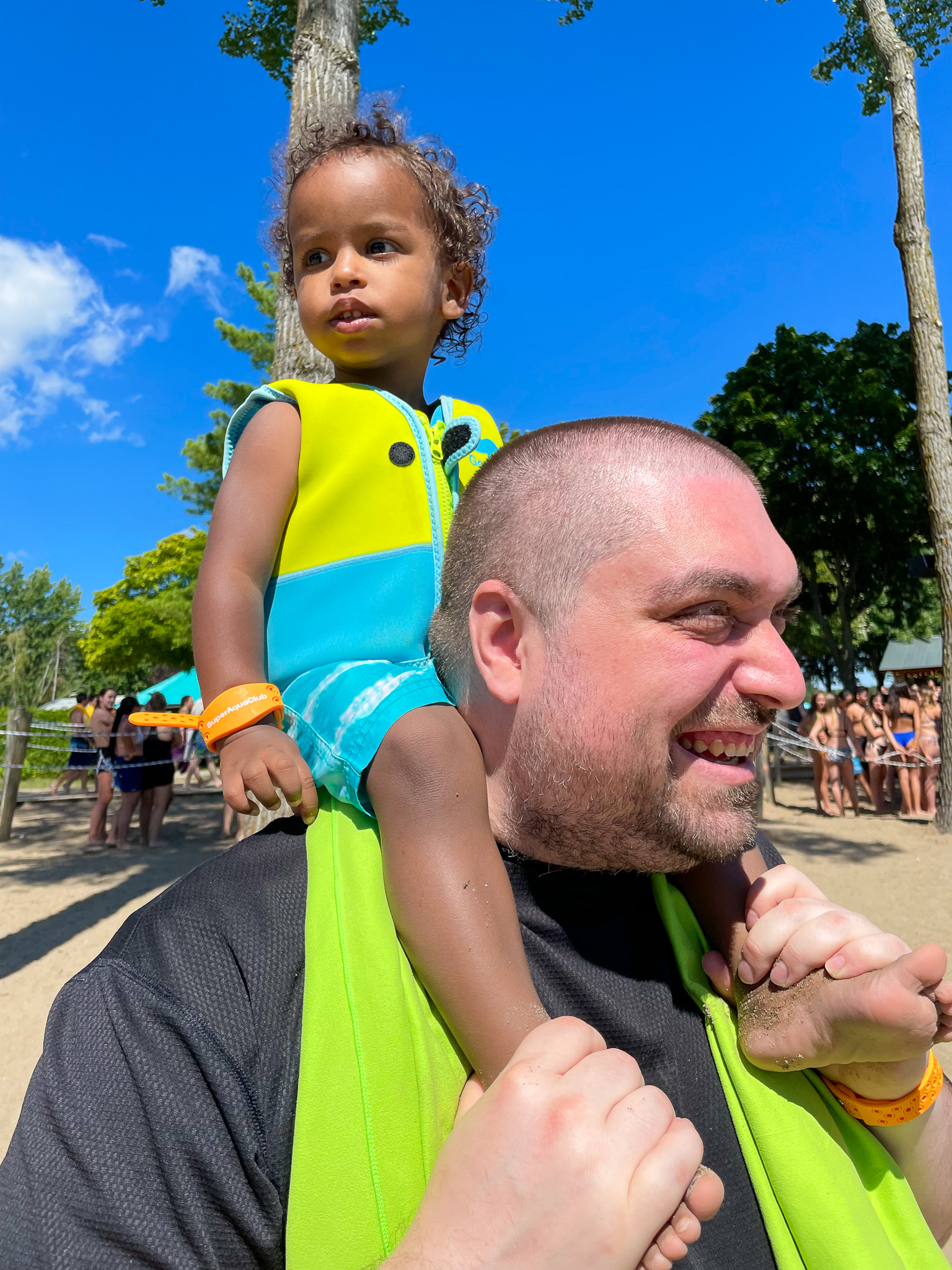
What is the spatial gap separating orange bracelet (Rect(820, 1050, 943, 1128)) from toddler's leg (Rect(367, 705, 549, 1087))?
0.64 metres

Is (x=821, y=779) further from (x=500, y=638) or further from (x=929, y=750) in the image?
(x=500, y=638)

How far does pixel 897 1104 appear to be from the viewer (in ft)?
4.19

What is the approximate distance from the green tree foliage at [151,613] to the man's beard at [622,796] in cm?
1830

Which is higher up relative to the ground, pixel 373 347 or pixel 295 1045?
pixel 373 347

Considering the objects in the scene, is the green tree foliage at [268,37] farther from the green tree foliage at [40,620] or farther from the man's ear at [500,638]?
the green tree foliage at [40,620]

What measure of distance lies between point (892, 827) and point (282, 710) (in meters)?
11.9

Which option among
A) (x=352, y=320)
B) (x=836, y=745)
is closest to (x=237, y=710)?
(x=352, y=320)

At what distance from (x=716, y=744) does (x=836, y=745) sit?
43.5 feet

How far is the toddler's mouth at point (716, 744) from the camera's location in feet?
3.97

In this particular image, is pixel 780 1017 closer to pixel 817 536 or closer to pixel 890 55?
pixel 890 55

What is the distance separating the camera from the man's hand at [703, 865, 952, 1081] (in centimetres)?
106

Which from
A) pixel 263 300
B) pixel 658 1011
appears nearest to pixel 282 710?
pixel 658 1011

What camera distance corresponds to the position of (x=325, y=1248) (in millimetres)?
946

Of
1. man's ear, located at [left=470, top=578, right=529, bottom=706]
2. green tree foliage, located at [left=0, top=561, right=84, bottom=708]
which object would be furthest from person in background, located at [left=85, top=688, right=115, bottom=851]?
green tree foliage, located at [left=0, top=561, right=84, bottom=708]
